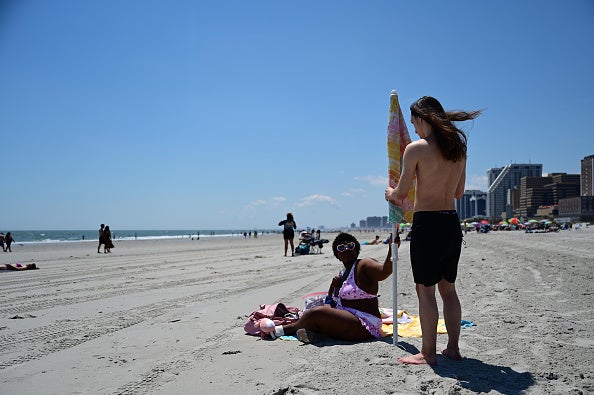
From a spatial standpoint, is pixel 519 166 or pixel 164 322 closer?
pixel 164 322

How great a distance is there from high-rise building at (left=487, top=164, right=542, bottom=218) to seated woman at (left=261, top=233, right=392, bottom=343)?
181 metres

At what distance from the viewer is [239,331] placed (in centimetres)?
462

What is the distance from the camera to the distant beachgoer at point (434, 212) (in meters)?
3.09

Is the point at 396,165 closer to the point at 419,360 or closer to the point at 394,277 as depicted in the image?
the point at 394,277

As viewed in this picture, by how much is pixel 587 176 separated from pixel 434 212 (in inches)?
6816

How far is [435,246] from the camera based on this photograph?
307cm

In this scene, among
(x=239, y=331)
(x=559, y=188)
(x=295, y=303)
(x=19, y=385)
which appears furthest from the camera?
(x=559, y=188)

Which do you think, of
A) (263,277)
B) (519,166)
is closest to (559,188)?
(519,166)

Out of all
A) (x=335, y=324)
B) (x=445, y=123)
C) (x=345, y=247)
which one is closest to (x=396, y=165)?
(x=445, y=123)

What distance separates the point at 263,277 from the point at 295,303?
3.57 meters

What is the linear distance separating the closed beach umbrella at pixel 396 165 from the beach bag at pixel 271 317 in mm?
1297

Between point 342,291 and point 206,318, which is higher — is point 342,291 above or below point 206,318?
above

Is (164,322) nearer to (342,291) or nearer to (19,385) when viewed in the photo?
(19,385)

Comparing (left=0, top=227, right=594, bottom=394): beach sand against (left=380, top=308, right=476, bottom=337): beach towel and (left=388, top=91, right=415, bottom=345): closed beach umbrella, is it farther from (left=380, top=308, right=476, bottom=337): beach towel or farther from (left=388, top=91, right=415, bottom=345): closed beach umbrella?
(left=388, top=91, right=415, bottom=345): closed beach umbrella
